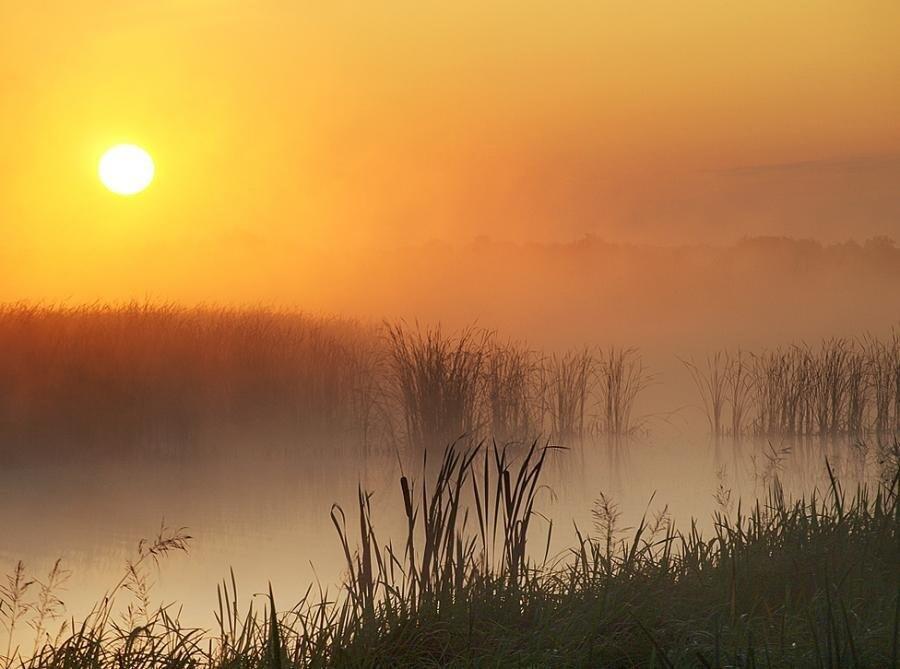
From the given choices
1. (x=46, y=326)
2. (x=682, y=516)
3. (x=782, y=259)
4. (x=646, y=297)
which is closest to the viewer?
(x=682, y=516)

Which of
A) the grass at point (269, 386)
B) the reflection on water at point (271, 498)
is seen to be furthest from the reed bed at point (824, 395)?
the grass at point (269, 386)

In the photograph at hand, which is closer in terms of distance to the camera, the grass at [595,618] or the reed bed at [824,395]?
the grass at [595,618]

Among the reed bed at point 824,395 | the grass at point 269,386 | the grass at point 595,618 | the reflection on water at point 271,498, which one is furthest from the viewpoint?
the reed bed at point 824,395

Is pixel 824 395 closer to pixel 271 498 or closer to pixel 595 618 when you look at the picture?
pixel 271 498

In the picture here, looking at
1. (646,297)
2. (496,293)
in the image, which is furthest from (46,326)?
(646,297)

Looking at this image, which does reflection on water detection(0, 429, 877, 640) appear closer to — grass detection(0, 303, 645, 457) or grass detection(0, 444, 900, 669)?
grass detection(0, 303, 645, 457)

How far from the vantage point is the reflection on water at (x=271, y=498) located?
5.25 meters

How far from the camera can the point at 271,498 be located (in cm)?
727

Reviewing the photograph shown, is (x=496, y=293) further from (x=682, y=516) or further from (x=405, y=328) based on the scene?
(x=682, y=516)

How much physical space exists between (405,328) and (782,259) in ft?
93.1

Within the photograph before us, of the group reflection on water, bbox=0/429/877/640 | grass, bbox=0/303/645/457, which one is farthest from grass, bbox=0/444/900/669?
grass, bbox=0/303/645/457

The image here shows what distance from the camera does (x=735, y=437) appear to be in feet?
31.3

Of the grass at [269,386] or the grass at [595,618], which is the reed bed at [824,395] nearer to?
the grass at [269,386]

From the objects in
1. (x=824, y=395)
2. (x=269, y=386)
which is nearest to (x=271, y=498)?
(x=269, y=386)
